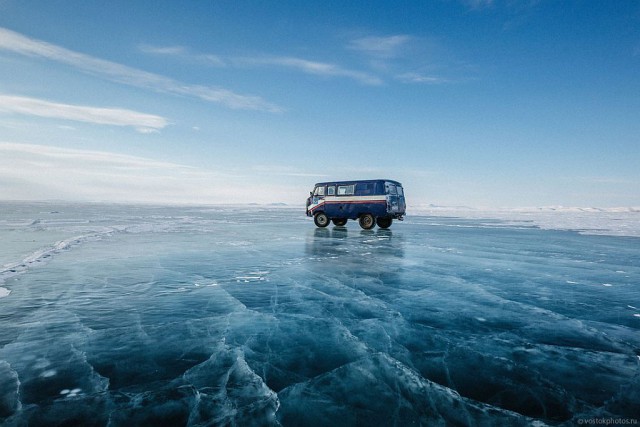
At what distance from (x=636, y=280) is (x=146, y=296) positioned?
35.4ft

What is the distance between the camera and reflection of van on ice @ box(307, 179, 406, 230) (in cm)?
1931

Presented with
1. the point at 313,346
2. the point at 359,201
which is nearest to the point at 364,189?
the point at 359,201

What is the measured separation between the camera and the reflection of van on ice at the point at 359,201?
19.3 metres

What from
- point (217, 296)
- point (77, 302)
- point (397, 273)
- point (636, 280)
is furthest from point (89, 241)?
point (636, 280)

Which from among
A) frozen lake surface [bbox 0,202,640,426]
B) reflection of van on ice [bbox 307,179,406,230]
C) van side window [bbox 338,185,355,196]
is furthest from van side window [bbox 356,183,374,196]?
frozen lake surface [bbox 0,202,640,426]

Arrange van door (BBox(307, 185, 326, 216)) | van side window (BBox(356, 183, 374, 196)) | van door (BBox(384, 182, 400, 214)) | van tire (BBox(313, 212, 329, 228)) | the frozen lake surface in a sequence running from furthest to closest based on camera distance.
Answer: van tire (BBox(313, 212, 329, 228)) → van door (BBox(307, 185, 326, 216)) → van side window (BBox(356, 183, 374, 196)) → van door (BBox(384, 182, 400, 214)) → the frozen lake surface

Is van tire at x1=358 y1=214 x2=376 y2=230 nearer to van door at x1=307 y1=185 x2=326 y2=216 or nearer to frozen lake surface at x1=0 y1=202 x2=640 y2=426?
van door at x1=307 y1=185 x2=326 y2=216

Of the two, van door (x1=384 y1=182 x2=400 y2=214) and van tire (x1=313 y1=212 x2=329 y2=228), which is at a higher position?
van door (x1=384 y1=182 x2=400 y2=214)

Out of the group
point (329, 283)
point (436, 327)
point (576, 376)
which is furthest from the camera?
point (329, 283)

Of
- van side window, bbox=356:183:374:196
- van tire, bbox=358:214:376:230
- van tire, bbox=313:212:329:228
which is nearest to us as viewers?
van side window, bbox=356:183:374:196

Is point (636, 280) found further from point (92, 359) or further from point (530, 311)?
point (92, 359)

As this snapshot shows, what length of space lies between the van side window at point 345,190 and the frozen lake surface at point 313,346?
11655mm

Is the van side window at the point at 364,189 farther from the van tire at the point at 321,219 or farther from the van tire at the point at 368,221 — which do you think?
the van tire at the point at 321,219

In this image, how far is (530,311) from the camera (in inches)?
224
